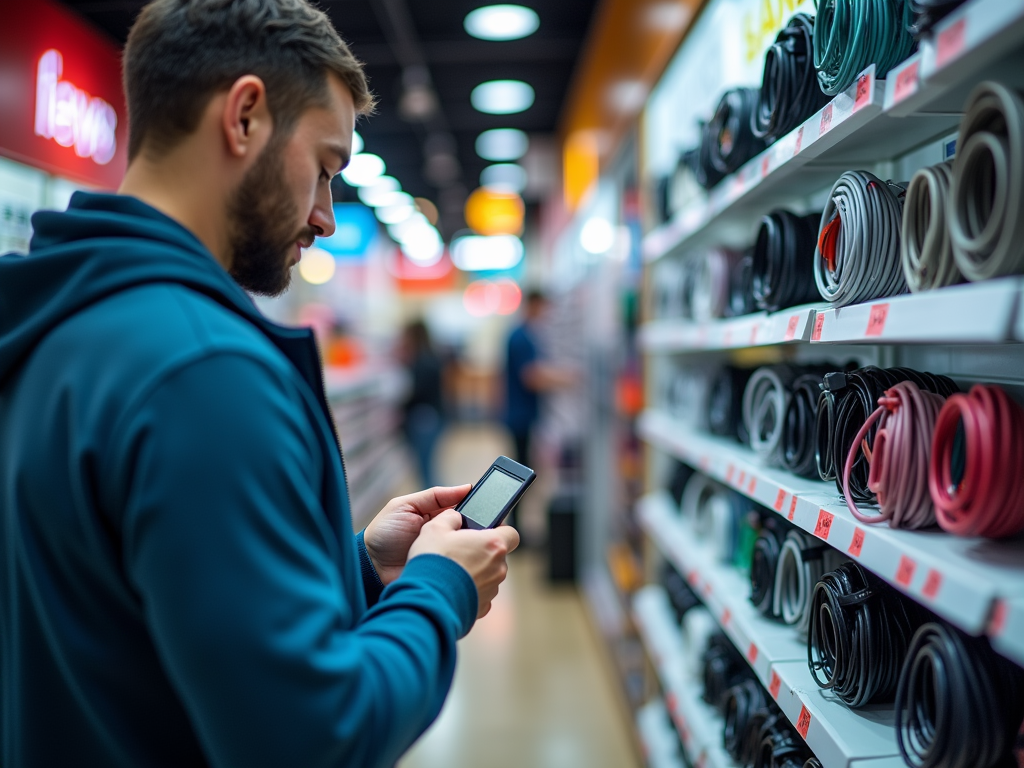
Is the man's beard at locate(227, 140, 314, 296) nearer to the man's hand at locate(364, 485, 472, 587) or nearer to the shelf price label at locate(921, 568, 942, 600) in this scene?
the man's hand at locate(364, 485, 472, 587)

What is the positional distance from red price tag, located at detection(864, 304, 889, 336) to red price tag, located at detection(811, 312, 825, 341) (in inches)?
7.9

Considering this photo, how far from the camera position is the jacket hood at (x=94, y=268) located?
95 cm

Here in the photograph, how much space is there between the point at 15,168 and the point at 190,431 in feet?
10.9

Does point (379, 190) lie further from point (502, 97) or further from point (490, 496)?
point (490, 496)

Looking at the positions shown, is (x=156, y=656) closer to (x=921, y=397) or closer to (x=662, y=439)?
(x=921, y=397)

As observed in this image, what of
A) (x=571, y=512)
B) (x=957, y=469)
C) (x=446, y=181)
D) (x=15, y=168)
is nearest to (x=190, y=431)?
(x=957, y=469)

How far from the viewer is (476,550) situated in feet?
3.71

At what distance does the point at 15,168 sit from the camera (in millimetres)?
3402

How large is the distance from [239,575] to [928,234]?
1.01 metres

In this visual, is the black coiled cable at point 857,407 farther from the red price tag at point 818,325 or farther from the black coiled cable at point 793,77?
the black coiled cable at point 793,77

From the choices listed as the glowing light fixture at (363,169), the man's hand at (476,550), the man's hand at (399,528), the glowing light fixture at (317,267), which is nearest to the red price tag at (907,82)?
the man's hand at (476,550)

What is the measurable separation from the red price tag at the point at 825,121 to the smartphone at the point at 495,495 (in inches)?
31.1

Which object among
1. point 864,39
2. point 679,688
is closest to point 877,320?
point 864,39

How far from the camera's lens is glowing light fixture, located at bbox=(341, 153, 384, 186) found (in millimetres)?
8852
